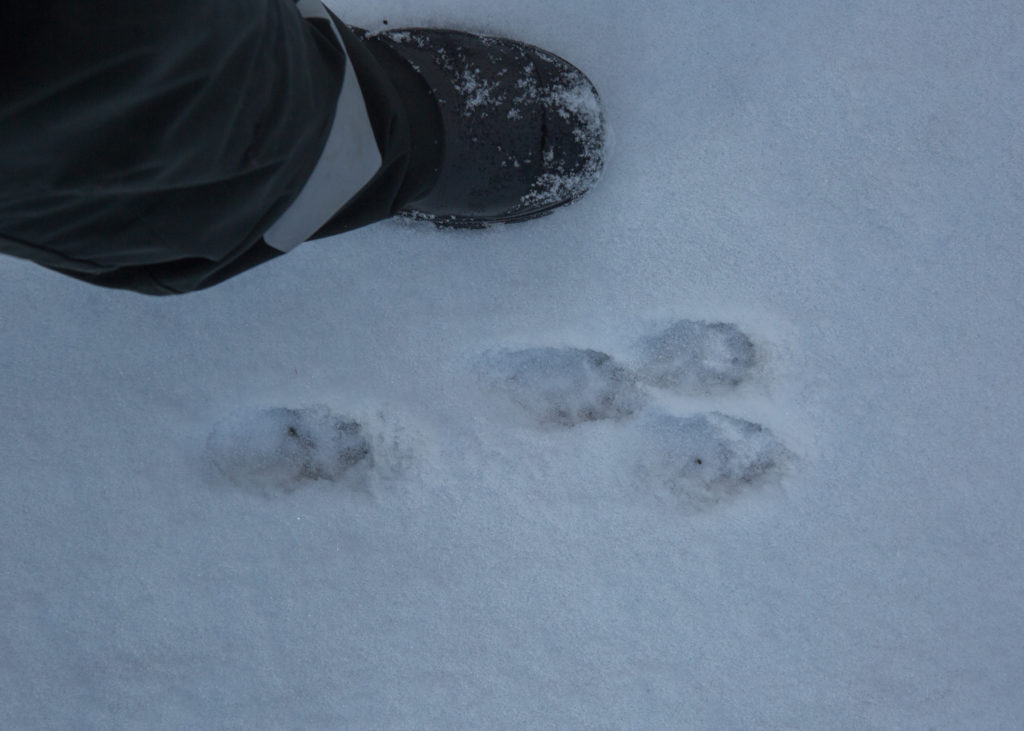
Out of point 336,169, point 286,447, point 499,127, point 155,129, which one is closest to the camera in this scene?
point 155,129

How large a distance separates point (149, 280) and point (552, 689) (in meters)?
0.69

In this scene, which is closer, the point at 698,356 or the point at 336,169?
the point at 336,169

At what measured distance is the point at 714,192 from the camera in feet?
3.14

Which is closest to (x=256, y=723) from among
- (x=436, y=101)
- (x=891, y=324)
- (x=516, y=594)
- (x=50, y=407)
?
(x=516, y=594)

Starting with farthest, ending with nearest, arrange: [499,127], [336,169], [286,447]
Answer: [286,447] < [499,127] < [336,169]

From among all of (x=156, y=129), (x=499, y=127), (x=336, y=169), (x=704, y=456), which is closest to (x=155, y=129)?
(x=156, y=129)

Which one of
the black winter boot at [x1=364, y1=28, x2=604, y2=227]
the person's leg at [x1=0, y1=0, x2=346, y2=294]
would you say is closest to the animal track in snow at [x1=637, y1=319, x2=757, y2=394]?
the black winter boot at [x1=364, y1=28, x2=604, y2=227]

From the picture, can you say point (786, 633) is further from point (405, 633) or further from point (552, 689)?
point (405, 633)

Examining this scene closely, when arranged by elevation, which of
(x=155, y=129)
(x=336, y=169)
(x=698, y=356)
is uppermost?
(x=698, y=356)

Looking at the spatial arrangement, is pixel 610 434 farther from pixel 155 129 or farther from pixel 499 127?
pixel 155 129

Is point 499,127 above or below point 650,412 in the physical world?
above

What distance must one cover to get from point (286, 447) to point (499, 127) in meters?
0.49

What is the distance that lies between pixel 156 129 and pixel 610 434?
65 cm

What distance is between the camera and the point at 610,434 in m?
0.98
